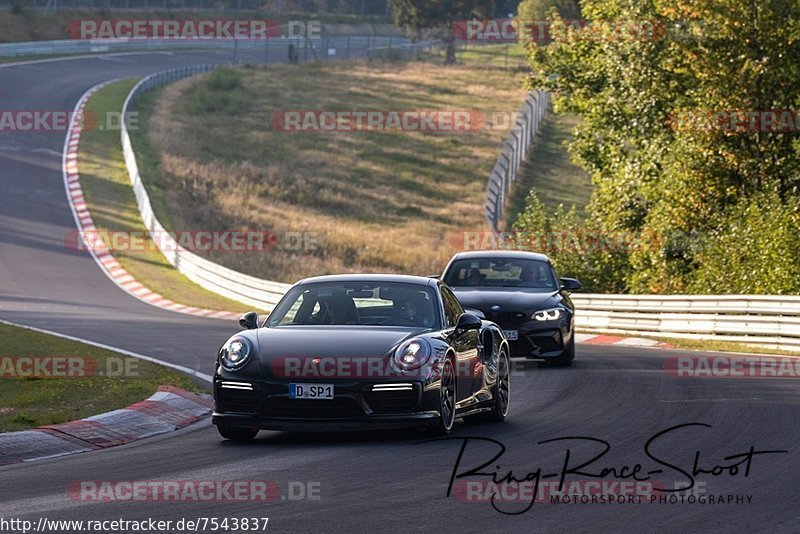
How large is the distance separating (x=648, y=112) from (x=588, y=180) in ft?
87.6

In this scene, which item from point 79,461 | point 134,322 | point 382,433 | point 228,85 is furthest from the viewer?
point 228,85

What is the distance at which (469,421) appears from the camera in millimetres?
12523

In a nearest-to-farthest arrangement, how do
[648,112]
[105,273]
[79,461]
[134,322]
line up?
[79,461]
[134,322]
[648,112]
[105,273]

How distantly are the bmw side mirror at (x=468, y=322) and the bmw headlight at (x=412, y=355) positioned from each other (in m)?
0.80

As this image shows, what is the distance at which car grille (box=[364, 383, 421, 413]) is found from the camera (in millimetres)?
10352

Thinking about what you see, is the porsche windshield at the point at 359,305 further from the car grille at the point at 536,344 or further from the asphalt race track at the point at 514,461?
the car grille at the point at 536,344

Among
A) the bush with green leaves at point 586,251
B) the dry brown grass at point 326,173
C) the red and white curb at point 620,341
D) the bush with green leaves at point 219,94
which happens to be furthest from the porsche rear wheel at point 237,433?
the bush with green leaves at point 219,94

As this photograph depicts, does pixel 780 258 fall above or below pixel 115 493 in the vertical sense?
below

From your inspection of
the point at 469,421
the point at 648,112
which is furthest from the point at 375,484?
the point at 648,112

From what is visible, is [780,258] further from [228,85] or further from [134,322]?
[228,85]

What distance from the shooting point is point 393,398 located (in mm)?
10391

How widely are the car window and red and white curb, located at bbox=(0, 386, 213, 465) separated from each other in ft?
8.84

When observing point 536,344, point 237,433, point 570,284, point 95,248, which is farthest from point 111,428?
point 95,248

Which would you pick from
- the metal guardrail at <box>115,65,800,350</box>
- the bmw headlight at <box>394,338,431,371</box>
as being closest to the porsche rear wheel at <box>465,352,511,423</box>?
the bmw headlight at <box>394,338,431,371</box>
